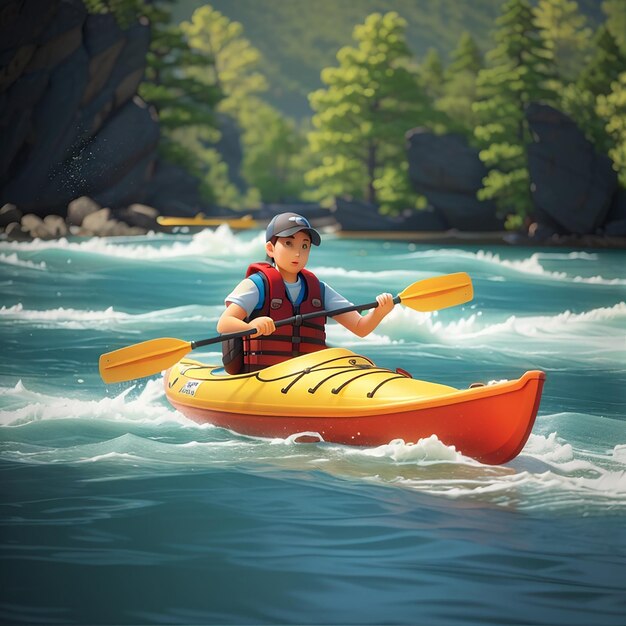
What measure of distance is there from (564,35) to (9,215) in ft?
30.3

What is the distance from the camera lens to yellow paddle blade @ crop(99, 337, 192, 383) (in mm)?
3596

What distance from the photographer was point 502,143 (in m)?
16.0

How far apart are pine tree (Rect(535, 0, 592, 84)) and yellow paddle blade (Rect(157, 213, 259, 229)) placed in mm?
5630

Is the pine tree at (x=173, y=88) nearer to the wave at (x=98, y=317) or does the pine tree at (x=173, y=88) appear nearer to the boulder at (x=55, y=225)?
the boulder at (x=55, y=225)

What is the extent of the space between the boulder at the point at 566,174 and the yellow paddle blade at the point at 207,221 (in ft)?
17.1

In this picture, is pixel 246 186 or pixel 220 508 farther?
pixel 246 186

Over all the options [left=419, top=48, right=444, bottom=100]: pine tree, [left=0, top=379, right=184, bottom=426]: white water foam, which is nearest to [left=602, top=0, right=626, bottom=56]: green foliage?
[left=419, top=48, right=444, bottom=100]: pine tree

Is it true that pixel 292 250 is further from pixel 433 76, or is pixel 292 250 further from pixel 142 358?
pixel 433 76

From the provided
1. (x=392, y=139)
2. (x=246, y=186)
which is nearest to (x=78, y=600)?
(x=392, y=139)

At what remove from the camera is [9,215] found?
11.1m

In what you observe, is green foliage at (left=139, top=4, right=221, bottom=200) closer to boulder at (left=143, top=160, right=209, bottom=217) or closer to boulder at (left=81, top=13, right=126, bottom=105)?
boulder at (left=143, top=160, right=209, bottom=217)

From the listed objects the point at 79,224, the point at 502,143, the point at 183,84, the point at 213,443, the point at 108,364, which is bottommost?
the point at 213,443

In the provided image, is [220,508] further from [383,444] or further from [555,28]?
[555,28]

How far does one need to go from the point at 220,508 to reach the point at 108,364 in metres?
0.93
